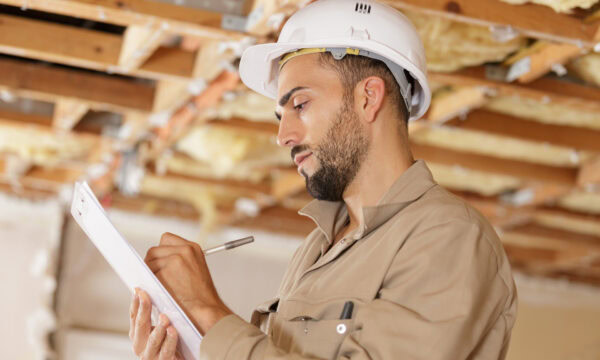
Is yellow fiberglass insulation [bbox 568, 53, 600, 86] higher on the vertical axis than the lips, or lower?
higher

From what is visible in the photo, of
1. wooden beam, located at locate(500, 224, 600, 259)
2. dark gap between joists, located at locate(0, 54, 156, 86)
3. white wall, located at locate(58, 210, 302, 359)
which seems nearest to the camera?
dark gap between joists, located at locate(0, 54, 156, 86)

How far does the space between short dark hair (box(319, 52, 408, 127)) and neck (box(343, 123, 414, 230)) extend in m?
0.08

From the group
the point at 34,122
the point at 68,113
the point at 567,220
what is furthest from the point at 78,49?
the point at 567,220

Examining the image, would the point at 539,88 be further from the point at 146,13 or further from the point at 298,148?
the point at 298,148

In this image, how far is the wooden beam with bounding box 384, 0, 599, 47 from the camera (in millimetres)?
2309

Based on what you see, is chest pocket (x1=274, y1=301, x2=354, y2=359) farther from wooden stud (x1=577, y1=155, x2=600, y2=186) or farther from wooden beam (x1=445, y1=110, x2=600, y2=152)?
wooden stud (x1=577, y1=155, x2=600, y2=186)

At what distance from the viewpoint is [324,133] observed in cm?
151

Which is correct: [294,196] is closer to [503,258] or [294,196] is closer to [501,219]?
[501,219]

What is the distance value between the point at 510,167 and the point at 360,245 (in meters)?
2.79

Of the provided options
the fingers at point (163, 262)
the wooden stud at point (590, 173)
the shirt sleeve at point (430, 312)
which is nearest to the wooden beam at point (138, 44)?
the fingers at point (163, 262)

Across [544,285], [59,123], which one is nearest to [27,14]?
[59,123]

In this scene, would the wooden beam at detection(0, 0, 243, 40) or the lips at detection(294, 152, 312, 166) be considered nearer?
the lips at detection(294, 152, 312, 166)

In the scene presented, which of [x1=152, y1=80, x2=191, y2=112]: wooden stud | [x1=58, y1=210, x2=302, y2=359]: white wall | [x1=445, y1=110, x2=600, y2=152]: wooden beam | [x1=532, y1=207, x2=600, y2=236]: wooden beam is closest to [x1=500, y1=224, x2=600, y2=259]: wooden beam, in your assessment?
[x1=532, y1=207, x2=600, y2=236]: wooden beam

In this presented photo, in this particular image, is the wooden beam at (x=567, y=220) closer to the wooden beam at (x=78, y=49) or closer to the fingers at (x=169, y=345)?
the wooden beam at (x=78, y=49)
